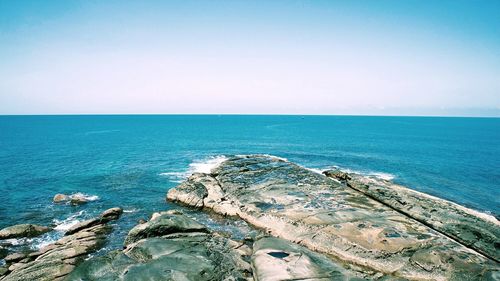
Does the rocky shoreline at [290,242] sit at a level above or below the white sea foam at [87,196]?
above

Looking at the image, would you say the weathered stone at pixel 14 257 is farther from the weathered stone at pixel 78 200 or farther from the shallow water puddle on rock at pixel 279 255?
the shallow water puddle on rock at pixel 279 255

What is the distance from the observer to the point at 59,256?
21266mm

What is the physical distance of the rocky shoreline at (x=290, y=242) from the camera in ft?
57.3

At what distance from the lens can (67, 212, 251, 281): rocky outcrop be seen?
53.4 ft

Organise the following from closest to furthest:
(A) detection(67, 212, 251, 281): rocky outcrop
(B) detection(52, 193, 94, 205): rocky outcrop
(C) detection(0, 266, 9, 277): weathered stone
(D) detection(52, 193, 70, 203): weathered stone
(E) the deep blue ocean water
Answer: (A) detection(67, 212, 251, 281): rocky outcrop
(C) detection(0, 266, 9, 277): weathered stone
(E) the deep blue ocean water
(B) detection(52, 193, 94, 205): rocky outcrop
(D) detection(52, 193, 70, 203): weathered stone

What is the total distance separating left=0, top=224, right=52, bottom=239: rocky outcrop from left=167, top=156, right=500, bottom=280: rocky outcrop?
1444 centimetres

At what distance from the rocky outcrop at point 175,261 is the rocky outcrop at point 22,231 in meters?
13.3

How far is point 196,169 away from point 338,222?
3730cm

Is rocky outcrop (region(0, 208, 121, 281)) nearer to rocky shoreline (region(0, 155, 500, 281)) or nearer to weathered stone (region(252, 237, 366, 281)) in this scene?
rocky shoreline (region(0, 155, 500, 281))

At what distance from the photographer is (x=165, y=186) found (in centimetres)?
4500

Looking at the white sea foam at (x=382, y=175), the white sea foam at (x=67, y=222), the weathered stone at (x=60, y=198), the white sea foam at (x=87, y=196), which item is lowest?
the white sea foam at (x=382, y=175)

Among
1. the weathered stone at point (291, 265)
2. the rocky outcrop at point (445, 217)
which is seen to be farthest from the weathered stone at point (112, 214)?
the rocky outcrop at point (445, 217)

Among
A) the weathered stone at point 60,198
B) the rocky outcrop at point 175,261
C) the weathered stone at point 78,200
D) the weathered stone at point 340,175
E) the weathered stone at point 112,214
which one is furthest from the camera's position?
the weathered stone at point 340,175

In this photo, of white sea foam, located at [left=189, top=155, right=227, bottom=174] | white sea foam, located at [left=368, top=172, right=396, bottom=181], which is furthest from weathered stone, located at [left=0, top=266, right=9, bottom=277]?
white sea foam, located at [left=368, top=172, right=396, bottom=181]
